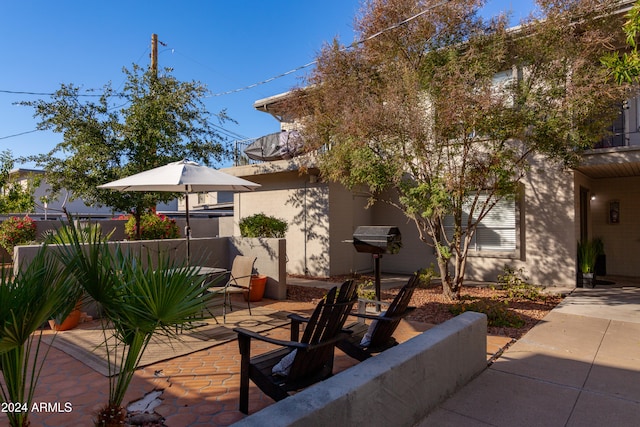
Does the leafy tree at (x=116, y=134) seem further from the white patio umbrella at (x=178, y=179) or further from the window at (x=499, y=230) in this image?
the window at (x=499, y=230)

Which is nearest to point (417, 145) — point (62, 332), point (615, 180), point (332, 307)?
point (332, 307)

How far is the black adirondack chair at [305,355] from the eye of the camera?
2.89m

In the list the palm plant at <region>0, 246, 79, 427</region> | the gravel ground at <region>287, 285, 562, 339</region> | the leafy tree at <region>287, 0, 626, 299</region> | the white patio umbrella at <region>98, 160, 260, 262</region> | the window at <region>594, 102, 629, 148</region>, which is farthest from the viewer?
the window at <region>594, 102, 629, 148</region>

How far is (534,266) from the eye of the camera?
32.5 ft

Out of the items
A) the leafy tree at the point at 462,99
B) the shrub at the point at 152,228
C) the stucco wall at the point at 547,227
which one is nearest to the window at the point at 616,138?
the stucco wall at the point at 547,227

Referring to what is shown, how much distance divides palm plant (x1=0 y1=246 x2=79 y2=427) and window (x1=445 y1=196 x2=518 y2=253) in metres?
9.96

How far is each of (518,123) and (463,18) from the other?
2566 millimetres

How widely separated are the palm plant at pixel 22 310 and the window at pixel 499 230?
9956 millimetres

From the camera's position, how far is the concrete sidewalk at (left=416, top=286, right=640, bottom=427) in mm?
3242

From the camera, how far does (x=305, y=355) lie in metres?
2.90

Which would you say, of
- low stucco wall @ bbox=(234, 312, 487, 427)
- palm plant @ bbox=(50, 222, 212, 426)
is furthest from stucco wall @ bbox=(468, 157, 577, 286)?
palm plant @ bbox=(50, 222, 212, 426)

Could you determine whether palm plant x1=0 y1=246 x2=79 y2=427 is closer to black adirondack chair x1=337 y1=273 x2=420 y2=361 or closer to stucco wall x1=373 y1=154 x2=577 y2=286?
black adirondack chair x1=337 y1=273 x2=420 y2=361

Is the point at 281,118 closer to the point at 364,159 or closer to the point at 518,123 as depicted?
the point at 364,159

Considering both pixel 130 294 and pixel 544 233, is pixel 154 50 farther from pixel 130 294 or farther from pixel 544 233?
pixel 544 233
